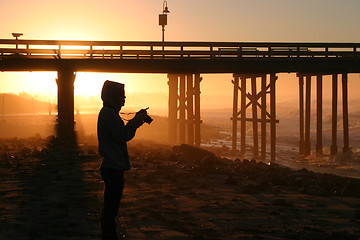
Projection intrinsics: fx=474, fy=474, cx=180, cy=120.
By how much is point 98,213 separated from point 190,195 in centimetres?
238

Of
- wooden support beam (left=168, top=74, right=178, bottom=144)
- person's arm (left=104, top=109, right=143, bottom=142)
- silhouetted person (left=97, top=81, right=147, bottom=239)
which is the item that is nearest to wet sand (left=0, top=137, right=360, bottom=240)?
silhouetted person (left=97, top=81, right=147, bottom=239)

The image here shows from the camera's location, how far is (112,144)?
16.6 feet

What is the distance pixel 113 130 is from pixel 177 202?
459 cm

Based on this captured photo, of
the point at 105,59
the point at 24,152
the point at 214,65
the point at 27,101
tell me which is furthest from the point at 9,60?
the point at 27,101

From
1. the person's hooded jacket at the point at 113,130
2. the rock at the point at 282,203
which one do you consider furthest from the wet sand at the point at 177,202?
the person's hooded jacket at the point at 113,130

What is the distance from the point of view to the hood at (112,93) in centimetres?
509

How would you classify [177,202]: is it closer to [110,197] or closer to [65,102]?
[110,197]

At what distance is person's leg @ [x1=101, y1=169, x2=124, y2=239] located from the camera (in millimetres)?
5032

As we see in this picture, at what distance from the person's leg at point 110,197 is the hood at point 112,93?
2.41ft

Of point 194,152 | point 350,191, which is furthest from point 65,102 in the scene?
point 350,191

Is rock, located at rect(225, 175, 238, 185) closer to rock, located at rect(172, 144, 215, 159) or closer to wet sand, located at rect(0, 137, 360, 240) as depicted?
wet sand, located at rect(0, 137, 360, 240)

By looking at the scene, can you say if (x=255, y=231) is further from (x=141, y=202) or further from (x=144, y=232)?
(x=141, y=202)

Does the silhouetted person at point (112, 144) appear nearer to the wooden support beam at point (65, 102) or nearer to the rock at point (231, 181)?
the rock at point (231, 181)

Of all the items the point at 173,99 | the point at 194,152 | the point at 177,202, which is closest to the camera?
the point at 177,202
